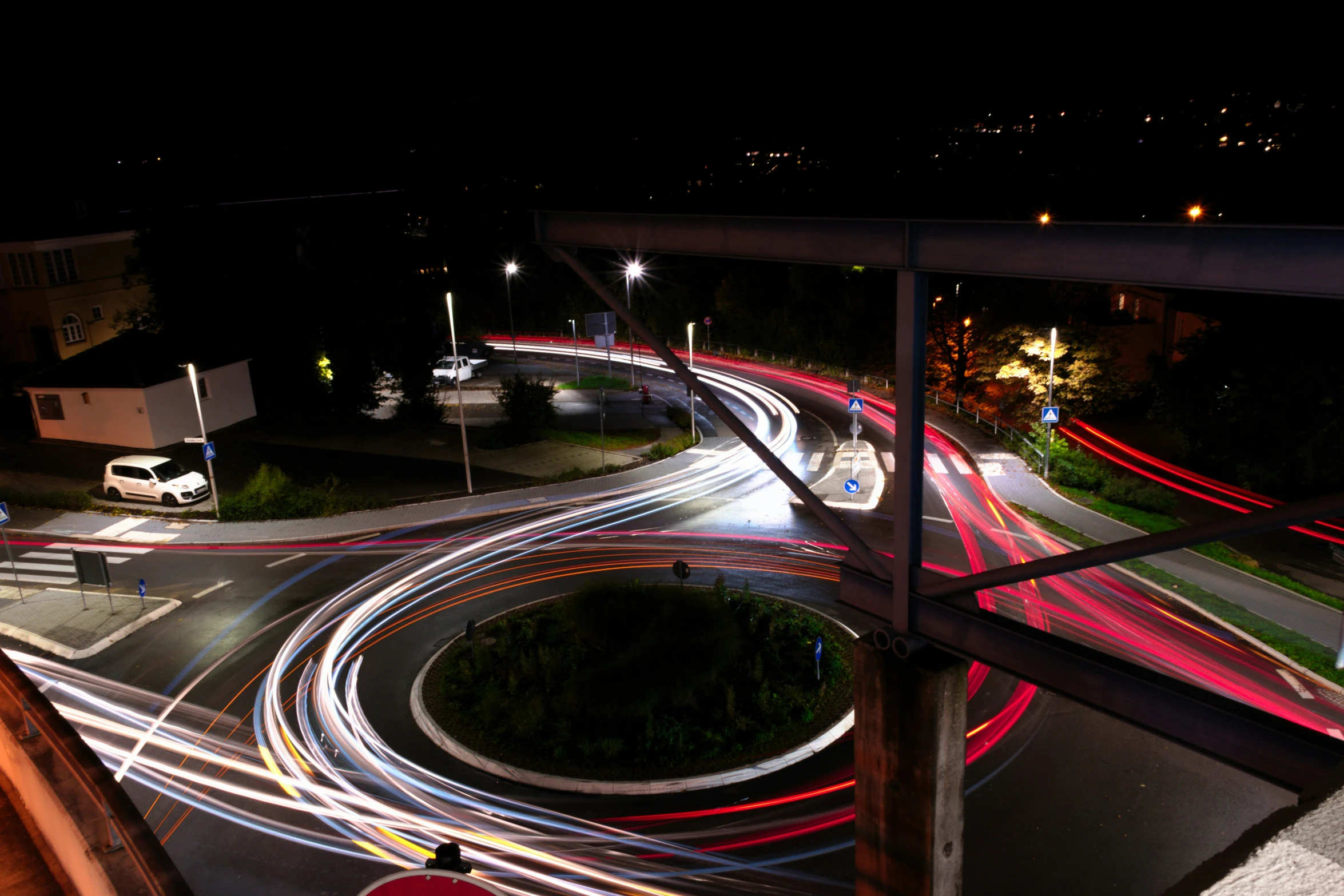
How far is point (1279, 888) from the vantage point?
2252 millimetres

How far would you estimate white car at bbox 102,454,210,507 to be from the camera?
1035 inches

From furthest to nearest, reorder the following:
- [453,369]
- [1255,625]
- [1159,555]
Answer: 1. [453,369]
2. [1159,555]
3. [1255,625]

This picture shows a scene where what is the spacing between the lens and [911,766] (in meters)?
6.41

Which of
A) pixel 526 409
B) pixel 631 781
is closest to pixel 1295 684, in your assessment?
pixel 631 781

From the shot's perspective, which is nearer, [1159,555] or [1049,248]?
[1049,248]

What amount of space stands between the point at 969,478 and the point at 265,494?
20.1 metres

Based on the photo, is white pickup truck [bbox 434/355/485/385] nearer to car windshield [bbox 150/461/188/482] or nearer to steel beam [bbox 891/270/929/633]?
car windshield [bbox 150/461/188/482]

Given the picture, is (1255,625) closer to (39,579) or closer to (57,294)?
(39,579)

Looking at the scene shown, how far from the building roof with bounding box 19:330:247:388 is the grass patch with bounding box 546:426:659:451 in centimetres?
1285

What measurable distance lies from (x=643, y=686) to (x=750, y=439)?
8339mm

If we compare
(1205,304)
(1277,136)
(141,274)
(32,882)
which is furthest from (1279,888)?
(141,274)

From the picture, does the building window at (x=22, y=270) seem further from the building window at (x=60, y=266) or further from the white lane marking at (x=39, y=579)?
the white lane marking at (x=39, y=579)

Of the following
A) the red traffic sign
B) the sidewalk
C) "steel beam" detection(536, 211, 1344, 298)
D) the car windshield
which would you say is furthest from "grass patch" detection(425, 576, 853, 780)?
the car windshield

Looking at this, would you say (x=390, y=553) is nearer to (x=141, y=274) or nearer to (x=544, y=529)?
(x=544, y=529)
